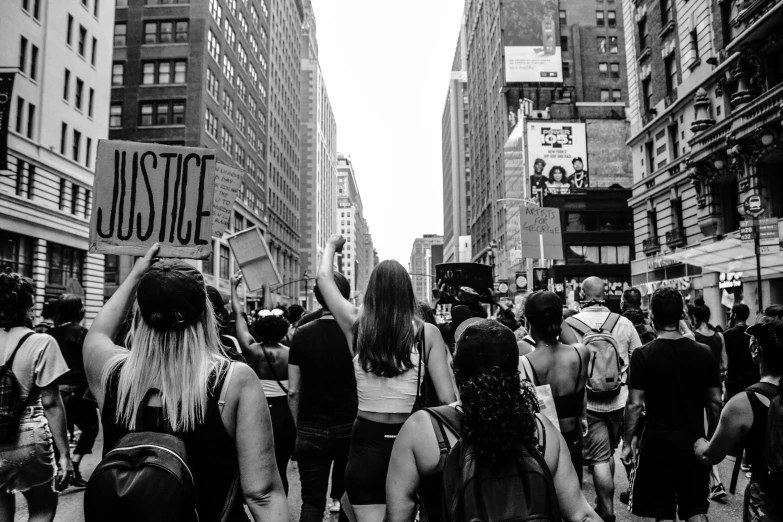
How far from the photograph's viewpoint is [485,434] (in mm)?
2141

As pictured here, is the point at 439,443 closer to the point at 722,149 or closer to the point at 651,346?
the point at 651,346

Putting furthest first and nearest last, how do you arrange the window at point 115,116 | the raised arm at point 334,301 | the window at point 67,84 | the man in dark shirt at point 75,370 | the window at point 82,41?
the window at point 115,116
the window at point 82,41
the window at point 67,84
the man in dark shirt at point 75,370
the raised arm at point 334,301

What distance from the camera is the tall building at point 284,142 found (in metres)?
77.3

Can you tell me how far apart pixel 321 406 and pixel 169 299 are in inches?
105

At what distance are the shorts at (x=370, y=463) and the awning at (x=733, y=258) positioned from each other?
19545mm

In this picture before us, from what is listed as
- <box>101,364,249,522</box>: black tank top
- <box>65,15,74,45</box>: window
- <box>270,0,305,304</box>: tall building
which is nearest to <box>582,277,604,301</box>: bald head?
<box>101,364,249,522</box>: black tank top

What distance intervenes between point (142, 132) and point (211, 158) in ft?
154

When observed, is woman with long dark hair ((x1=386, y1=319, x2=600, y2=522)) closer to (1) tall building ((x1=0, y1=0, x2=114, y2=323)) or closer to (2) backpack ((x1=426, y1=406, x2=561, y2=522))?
(2) backpack ((x1=426, y1=406, x2=561, y2=522))

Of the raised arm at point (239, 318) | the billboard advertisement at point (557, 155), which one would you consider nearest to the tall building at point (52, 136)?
the raised arm at point (239, 318)

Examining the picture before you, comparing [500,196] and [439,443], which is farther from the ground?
[500,196]

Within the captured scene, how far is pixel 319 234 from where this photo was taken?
437 feet

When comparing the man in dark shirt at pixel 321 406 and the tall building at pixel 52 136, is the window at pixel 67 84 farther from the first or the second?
the man in dark shirt at pixel 321 406

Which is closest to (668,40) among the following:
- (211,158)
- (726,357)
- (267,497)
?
(726,357)

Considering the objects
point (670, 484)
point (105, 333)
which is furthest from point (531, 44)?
point (105, 333)
